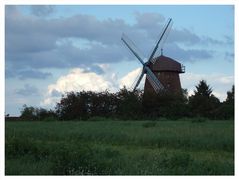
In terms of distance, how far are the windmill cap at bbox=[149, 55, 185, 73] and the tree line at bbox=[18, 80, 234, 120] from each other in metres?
4.05

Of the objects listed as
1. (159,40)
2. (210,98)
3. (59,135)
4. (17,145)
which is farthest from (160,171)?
(159,40)

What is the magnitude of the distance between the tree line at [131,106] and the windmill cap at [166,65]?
4.05 m

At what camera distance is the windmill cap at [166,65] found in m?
58.5

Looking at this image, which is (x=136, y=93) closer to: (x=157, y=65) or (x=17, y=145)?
(x=157, y=65)

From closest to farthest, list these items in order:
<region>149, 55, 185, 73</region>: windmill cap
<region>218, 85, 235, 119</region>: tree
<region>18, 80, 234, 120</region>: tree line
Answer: <region>218, 85, 235, 119</region>: tree < <region>18, 80, 234, 120</region>: tree line < <region>149, 55, 185, 73</region>: windmill cap

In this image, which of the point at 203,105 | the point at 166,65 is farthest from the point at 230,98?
the point at 166,65

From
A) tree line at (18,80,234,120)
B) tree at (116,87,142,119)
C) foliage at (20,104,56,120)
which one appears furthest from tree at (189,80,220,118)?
foliage at (20,104,56,120)

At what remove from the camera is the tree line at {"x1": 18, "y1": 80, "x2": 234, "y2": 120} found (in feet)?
166

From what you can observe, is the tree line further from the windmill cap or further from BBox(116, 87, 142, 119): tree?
the windmill cap

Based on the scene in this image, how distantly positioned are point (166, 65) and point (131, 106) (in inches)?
379

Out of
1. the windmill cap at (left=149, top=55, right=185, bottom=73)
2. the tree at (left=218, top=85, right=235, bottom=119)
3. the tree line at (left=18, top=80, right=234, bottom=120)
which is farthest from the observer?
the windmill cap at (left=149, top=55, right=185, bottom=73)

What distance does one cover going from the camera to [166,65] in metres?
58.7

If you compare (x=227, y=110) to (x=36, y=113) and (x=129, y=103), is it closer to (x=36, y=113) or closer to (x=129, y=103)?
(x=129, y=103)

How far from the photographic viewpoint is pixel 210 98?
54594 millimetres
